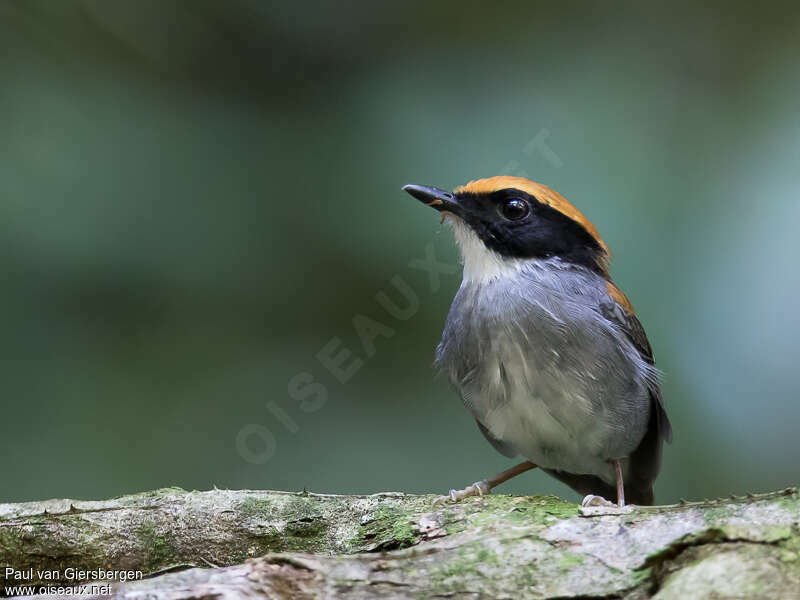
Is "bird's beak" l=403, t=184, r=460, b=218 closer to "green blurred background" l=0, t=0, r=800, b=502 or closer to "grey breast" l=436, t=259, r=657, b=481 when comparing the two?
"grey breast" l=436, t=259, r=657, b=481

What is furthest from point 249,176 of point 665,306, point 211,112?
point 665,306

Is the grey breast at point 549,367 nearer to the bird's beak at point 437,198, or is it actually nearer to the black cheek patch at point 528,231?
the black cheek patch at point 528,231

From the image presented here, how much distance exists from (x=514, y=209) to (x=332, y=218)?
174cm

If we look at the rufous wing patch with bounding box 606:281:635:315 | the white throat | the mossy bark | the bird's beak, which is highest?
the bird's beak

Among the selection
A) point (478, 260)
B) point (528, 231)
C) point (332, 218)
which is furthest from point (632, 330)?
point (332, 218)

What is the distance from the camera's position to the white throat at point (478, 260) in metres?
3.78

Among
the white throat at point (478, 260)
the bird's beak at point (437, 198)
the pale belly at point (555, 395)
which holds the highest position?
the bird's beak at point (437, 198)

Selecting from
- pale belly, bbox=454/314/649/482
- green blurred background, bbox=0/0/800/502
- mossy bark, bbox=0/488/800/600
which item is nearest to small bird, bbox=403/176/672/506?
pale belly, bbox=454/314/649/482

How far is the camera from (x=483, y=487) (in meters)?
3.71

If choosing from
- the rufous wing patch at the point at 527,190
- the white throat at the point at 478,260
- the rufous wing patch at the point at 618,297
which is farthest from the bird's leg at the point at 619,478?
the rufous wing patch at the point at 527,190

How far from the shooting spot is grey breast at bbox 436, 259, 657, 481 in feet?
11.3

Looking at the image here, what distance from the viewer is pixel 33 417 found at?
4531 mm

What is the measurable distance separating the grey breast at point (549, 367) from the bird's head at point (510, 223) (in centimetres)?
9

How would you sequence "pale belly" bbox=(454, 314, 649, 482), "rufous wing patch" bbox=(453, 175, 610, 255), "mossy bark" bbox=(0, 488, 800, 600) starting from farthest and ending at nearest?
"rufous wing patch" bbox=(453, 175, 610, 255)
"pale belly" bbox=(454, 314, 649, 482)
"mossy bark" bbox=(0, 488, 800, 600)
